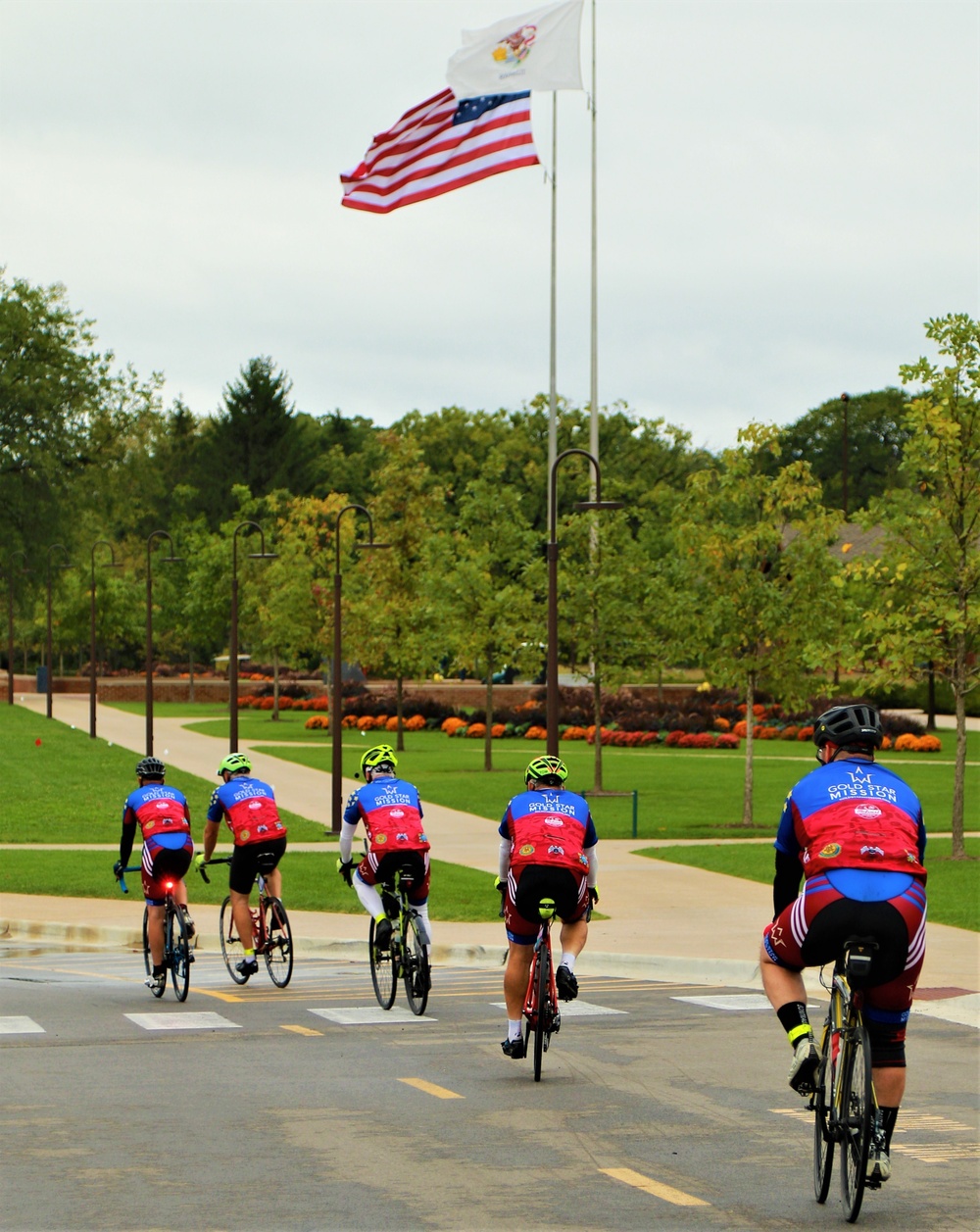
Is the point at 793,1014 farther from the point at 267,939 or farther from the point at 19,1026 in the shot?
the point at 267,939

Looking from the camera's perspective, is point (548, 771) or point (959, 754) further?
point (959, 754)

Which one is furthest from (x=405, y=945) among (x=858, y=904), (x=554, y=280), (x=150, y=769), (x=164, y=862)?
(x=554, y=280)

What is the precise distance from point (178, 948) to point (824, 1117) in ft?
25.1

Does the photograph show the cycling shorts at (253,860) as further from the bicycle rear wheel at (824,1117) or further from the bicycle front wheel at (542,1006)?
the bicycle rear wheel at (824,1117)

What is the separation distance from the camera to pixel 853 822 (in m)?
6.82

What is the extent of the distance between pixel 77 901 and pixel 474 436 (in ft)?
227

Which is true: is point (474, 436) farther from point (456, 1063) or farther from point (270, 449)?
point (456, 1063)

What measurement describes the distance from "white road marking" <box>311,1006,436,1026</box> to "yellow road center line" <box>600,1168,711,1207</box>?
4.86 meters

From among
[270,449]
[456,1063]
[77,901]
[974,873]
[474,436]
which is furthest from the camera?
[270,449]

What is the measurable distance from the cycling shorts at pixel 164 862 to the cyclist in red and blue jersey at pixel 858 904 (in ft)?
24.6

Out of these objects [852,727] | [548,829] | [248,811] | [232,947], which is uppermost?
[852,727]

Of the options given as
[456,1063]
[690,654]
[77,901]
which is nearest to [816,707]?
[690,654]

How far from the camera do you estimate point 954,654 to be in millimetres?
24359

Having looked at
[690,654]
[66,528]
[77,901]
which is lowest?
[77,901]
